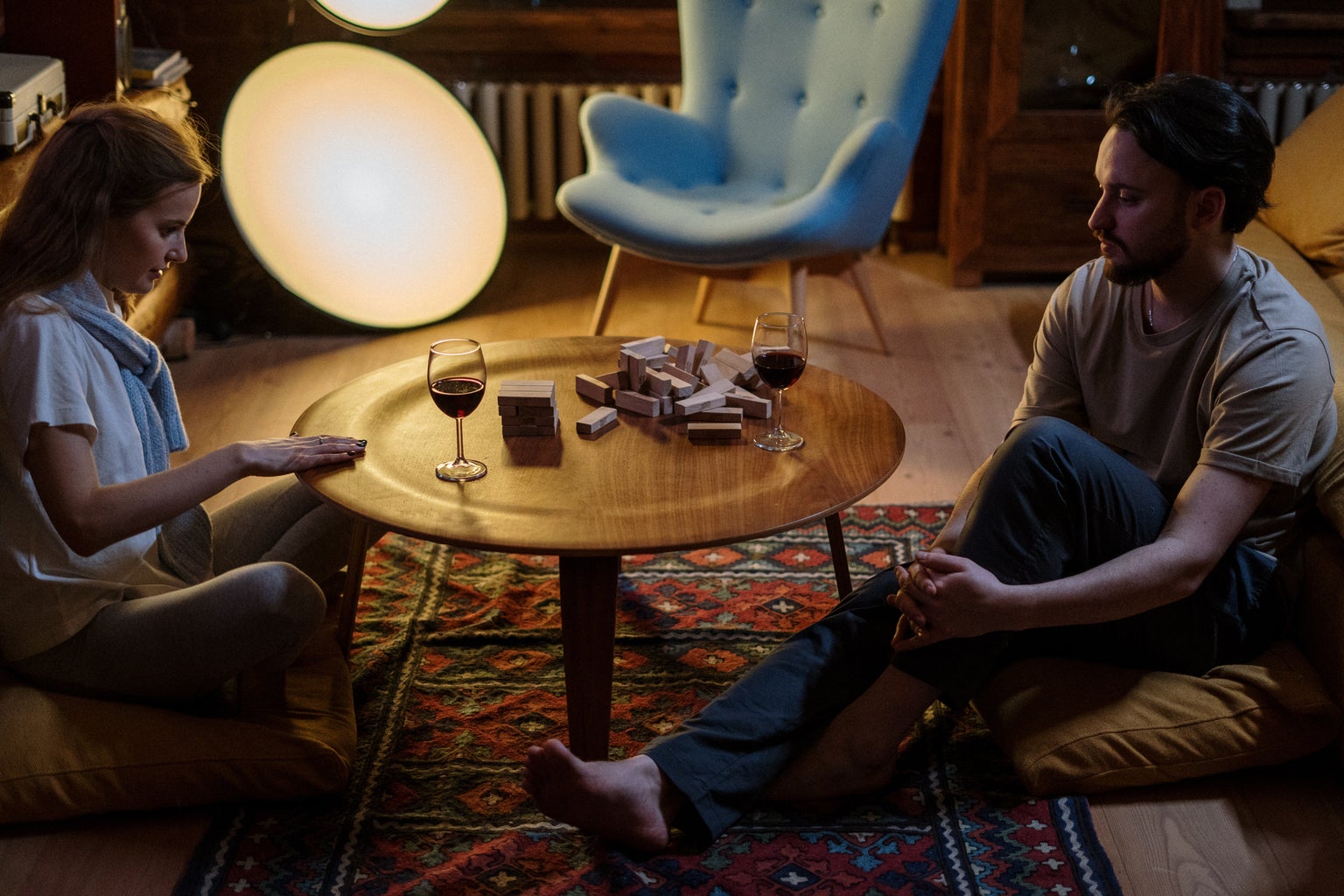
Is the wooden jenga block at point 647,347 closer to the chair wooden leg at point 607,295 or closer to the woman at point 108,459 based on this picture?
the woman at point 108,459

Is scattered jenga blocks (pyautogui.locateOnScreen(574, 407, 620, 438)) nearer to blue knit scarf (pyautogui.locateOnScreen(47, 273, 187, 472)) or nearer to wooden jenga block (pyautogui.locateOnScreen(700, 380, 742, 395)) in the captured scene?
wooden jenga block (pyautogui.locateOnScreen(700, 380, 742, 395))

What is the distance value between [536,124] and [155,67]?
1.09m

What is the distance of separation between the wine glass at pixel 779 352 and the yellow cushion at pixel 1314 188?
1332 mm

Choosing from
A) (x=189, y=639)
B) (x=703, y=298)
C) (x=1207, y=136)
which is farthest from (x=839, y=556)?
(x=703, y=298)

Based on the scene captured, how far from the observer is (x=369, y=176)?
3.20 metres

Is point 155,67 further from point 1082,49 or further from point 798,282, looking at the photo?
point 1082,49

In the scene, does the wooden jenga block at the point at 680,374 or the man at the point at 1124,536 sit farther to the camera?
the wooden jenga block at the point at 680,374

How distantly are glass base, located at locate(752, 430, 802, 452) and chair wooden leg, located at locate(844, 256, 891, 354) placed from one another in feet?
4.68

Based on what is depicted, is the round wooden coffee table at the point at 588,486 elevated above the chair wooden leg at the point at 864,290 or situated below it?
above

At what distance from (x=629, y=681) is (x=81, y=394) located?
0.85 metres

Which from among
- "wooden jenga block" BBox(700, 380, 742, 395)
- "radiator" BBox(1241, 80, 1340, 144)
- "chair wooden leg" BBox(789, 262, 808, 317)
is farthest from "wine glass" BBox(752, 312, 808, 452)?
"radiator" BBox(1241, 80, 1340, 144)

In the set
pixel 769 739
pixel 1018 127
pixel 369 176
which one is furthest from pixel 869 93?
pixel 769 739

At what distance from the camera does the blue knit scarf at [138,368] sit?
1535mm

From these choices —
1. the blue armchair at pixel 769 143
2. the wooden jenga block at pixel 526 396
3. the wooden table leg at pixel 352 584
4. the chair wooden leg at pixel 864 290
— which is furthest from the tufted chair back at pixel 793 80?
the wooden table leg at pixel 352 584
